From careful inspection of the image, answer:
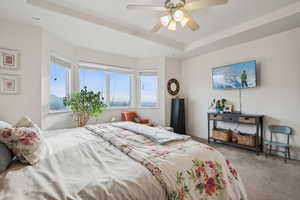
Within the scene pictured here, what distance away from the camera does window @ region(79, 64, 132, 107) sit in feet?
13.7

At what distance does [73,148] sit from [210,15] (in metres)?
2.95

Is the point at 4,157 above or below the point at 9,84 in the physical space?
below

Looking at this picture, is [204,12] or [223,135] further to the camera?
[223,135]

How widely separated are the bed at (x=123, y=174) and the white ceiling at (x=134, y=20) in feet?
7.09

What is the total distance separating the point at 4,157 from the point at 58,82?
2.87m

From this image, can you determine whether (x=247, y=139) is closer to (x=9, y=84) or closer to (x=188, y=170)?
(x=188, y=170)

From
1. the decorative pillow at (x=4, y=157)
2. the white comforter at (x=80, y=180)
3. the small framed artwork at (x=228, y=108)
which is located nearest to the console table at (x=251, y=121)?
the small framed artwork at (x=228, y=108)

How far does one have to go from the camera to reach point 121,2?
2.30 metres

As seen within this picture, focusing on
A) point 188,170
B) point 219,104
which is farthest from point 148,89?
point 188,170

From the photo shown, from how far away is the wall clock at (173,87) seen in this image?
15.5ft

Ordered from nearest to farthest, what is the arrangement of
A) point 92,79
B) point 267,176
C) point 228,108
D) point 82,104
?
1. point 267,176
2. point 82,104
3. point 228,108
4. point 92,79

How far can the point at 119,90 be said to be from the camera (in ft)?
15.6

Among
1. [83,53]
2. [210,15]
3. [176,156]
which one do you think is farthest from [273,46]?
[83,53]

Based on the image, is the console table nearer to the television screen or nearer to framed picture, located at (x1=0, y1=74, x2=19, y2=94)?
the television screen
